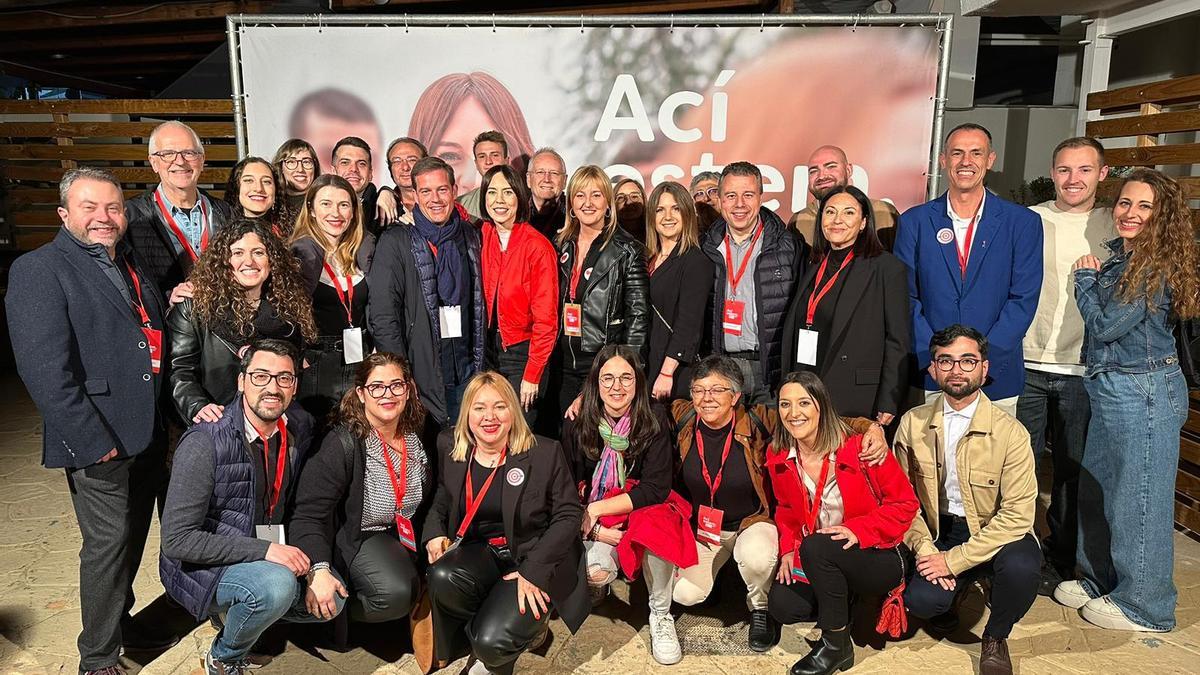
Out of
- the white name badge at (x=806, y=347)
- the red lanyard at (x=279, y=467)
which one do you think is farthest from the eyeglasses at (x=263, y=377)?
the white name badge at (x=806, y=347)

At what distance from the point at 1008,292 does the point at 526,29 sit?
282cm

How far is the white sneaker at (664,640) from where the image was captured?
8.87 feet

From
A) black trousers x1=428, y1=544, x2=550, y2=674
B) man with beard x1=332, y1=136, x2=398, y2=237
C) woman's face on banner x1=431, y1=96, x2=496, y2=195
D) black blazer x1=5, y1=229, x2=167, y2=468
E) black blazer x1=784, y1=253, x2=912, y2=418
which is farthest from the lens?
woman's face on banner x1=431, y1=96, x2=496, y2=195

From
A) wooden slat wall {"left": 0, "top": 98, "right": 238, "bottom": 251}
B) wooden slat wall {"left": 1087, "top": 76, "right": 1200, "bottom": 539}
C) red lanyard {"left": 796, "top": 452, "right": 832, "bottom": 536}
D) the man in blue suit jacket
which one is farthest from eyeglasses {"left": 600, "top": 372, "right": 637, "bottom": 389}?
wooden slat wall {"left": 0, "top": 98, "right": 238, "bottom": 251}

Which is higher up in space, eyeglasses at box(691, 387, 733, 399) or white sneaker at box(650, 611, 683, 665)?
eyeglasses at box(691, 387, 733, 399)

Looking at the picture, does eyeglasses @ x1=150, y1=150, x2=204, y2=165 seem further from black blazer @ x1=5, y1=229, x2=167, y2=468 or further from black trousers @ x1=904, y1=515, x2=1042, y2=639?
black trousers @ x1=904, y1=515, x2=1042, y2=639

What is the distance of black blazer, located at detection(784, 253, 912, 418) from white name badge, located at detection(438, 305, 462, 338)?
151 centimetres

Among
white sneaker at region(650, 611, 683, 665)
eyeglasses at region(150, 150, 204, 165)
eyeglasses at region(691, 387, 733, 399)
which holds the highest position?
eyeglasses at region(150, 150, 204, 165)

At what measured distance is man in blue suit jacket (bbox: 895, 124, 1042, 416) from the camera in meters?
2.98

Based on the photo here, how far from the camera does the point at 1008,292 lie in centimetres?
302

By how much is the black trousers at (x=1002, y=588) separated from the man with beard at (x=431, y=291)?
1.94m

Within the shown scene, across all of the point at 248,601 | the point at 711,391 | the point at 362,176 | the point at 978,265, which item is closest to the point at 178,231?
the point at 362,176

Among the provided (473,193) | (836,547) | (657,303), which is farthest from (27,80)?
(836,547)

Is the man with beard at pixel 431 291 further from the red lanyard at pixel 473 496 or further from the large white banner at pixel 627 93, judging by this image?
the large white banner at pixel 627 93
